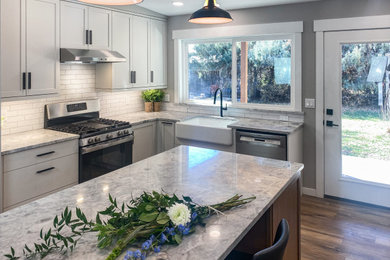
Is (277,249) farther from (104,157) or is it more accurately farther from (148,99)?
(148,99)

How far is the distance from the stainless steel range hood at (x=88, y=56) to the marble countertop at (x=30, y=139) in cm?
80

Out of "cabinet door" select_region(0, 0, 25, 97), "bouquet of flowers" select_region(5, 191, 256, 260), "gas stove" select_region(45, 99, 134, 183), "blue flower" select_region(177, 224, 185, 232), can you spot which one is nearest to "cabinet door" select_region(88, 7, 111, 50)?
"gas stove" select_region(45, 99, 134, 183)

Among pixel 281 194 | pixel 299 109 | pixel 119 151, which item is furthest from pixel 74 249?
pixel 299 109

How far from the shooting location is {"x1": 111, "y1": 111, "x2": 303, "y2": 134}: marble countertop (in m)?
3.75

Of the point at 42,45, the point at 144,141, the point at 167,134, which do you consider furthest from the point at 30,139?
the point at 167,134

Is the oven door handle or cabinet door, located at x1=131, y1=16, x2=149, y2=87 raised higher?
cabinet door, located at x1=131, y1=16, x2=149, y2=87

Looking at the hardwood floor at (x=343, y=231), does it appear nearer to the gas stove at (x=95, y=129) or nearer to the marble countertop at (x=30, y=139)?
the gas stove at (x=95, y=129)

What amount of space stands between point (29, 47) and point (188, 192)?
2.43m

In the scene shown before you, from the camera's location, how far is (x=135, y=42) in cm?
450

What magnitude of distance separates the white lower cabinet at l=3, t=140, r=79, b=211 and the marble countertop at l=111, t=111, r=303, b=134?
42.0 inches

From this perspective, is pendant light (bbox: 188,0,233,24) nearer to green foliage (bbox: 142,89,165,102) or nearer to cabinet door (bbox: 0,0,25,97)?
cabinet door (bbox: 0,0,25,97)

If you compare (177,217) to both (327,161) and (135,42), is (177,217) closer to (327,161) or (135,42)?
(327,161)

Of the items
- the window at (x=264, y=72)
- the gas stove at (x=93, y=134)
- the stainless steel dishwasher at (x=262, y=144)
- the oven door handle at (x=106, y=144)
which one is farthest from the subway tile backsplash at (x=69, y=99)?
the stainless steel dishwasher at (x=262, y=144)

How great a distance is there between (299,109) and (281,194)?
246 centimetres
